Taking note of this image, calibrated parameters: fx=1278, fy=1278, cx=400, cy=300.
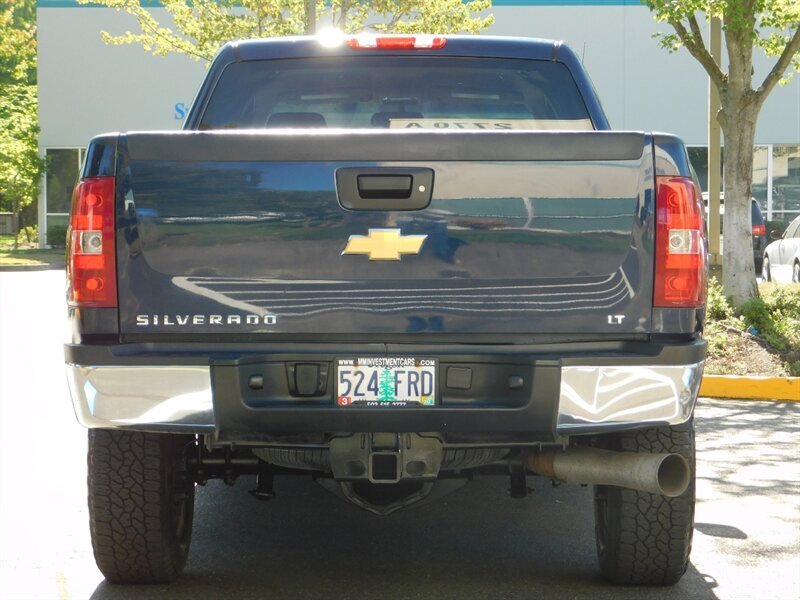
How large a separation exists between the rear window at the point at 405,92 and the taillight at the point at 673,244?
1.41 metres

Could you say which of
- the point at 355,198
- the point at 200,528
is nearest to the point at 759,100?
the point at 200,528

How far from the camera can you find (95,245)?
13.1 ft

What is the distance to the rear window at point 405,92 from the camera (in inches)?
213

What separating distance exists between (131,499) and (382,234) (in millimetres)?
1333

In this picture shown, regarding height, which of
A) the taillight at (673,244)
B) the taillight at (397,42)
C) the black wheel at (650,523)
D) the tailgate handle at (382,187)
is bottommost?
the black wheel at (650,523)

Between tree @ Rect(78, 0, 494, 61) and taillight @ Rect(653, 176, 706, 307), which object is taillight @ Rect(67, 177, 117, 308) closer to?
taillight @ Rect(653, 176, 706, 307)

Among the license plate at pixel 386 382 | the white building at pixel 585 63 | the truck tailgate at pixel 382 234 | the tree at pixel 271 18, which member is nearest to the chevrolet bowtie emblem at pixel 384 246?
the truck tailgate at pixel 382 234

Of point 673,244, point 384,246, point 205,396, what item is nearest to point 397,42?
point 384,246

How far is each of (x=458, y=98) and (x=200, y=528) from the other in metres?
2.19

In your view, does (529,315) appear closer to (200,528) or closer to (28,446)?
(200,528)

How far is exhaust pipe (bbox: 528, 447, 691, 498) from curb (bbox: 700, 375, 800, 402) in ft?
19.8

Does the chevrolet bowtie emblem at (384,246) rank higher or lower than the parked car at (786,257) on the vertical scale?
higher

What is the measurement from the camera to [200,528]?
564cm

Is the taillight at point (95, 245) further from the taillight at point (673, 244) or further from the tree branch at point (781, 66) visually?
the tree branch at point (781, 66)
